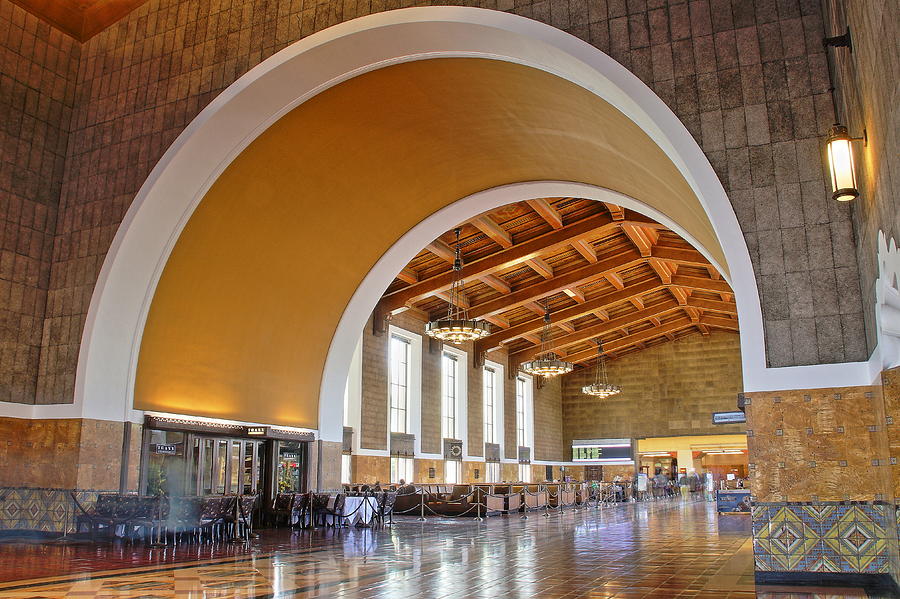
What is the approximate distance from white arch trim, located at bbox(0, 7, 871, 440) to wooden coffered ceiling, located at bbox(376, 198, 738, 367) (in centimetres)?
745

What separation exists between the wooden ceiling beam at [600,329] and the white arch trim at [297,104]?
690 inches

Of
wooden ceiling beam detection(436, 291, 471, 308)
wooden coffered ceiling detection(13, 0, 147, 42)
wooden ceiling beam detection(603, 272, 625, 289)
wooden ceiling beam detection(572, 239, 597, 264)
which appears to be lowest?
wooden ceiling beam detection(436, 291, 471, 308)

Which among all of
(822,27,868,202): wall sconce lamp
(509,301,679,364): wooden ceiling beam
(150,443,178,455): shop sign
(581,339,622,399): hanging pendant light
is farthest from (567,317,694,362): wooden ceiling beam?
(822,27,868,202): wall sconce lamp

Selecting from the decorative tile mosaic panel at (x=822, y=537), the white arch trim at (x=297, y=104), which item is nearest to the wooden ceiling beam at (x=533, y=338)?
the white arch trim at (x=297, y=104)

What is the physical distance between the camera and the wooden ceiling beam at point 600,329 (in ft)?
91.1

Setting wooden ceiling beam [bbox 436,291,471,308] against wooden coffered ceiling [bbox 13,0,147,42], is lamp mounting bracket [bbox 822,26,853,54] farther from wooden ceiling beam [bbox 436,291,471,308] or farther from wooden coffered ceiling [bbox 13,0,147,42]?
wooden ceiling beam [bbox 436,291,471,308]

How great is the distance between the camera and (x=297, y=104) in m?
9.73

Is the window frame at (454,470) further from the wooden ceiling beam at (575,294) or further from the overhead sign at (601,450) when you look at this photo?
the overhead sign at (601,450)

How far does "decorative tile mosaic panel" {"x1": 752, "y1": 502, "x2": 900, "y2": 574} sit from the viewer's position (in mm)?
5840

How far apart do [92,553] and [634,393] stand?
27455mm

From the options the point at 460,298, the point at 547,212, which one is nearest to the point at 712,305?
the point at 460,298

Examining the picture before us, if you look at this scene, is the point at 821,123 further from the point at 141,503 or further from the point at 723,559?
the point at 141,503

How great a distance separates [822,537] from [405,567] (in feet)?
12.7

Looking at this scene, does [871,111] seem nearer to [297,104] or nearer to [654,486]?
[297,104]
